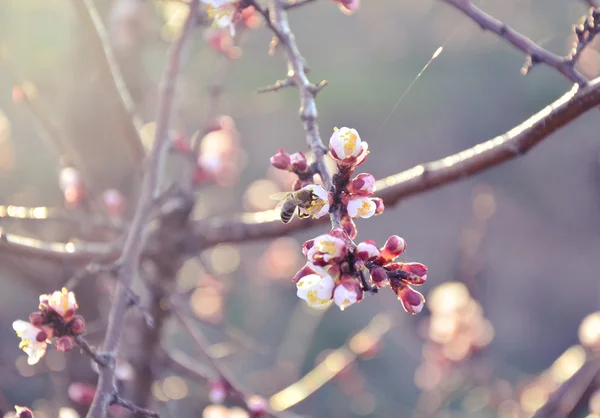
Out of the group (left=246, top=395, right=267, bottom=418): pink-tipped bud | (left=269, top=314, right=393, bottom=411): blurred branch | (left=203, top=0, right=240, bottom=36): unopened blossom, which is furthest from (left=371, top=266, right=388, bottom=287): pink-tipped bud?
(left=269, top=314, right=393, bottom=411): blurred branch

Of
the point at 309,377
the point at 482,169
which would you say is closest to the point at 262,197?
the point at 309,377

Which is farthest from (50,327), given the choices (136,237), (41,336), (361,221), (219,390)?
(361,221)

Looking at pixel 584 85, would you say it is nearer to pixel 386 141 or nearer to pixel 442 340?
pixel 442 340

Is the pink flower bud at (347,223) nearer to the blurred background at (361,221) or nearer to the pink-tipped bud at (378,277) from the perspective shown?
the pink-tipped bud at (378,277)

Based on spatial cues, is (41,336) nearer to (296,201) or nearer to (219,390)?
(296,201)

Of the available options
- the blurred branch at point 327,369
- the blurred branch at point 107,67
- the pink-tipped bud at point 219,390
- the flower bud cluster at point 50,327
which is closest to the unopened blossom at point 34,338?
the flower bud cluster at point 50,327

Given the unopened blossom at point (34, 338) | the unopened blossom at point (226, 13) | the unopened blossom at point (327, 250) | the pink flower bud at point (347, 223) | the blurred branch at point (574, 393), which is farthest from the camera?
the blurred branch at point (574, 393)

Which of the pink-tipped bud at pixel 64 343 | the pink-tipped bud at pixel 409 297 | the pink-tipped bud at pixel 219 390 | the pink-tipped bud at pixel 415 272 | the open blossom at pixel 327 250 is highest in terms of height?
the open blossom at pixel 327 250
